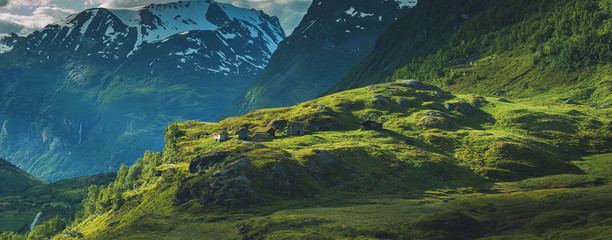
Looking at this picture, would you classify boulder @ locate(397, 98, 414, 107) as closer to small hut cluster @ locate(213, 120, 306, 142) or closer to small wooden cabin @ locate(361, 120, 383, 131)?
small wooden cabin @ locate(361, 120, 383, 131)

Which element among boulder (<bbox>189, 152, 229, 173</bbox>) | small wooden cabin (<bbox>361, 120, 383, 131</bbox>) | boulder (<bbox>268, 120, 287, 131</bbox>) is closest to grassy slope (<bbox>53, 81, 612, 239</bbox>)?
boulder (<bbox>189, 152, 229, 173</bbox>)

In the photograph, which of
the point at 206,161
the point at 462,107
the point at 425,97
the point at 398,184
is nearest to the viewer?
the point at 398,184

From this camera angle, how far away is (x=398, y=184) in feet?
357

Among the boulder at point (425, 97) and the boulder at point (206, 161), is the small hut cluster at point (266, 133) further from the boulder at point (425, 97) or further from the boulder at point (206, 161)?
the boulder at point (425, 97)

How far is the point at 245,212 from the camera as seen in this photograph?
91.8m

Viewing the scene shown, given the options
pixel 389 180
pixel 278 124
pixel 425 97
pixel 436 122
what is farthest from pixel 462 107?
pixel 389 180

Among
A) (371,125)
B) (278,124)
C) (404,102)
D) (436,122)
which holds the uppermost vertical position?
(404,102)

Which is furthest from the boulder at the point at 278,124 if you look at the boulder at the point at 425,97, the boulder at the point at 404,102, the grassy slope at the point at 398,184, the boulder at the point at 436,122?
the boulder at the point at 425,97

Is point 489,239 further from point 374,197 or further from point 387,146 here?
point 387,146

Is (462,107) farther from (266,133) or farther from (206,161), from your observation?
(206,161)

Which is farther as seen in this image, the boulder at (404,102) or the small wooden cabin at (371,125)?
the boulder at (404,102)

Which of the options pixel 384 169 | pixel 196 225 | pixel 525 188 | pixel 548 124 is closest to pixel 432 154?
pixel 384 169

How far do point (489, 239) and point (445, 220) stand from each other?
926 centimetres

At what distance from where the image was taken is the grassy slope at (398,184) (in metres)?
75.1
